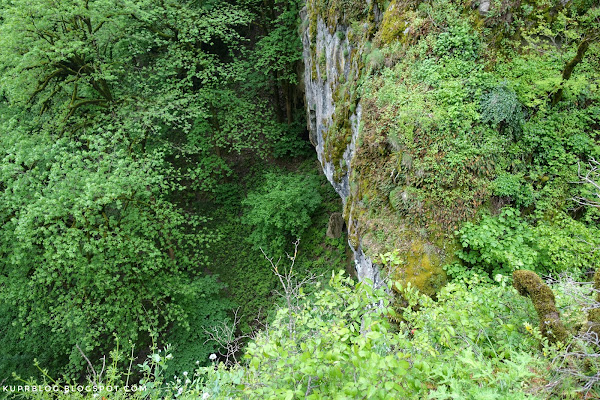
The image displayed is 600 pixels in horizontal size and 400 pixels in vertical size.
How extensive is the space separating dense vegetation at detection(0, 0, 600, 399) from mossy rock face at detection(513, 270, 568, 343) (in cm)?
2

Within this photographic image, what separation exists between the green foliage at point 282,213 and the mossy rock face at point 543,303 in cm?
781

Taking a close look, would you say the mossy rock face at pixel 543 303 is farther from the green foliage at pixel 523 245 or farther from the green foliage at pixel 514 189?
the green foliage at pixel 514 189

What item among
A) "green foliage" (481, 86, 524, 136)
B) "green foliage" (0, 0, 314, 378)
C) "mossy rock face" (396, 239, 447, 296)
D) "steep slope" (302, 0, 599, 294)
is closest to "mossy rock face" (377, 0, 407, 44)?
"steep slope" (302, 0, 599, 294)

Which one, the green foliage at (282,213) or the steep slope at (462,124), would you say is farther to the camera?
the green foliage at (282,213)

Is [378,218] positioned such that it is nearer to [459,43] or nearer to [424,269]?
[424,269]

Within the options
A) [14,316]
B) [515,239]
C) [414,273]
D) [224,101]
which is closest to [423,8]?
[515,239]

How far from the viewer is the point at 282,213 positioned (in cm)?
1117

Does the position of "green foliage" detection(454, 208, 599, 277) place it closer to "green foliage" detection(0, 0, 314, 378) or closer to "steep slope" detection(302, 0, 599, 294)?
"steep slope" detection(302, 0, 599, 294)

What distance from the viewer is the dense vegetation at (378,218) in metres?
2.79

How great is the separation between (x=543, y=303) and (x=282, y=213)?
842cm

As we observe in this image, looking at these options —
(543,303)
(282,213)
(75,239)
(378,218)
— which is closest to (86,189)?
(75,239)

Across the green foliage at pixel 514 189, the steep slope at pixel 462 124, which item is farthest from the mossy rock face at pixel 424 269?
the green foliage at pixel 514 189

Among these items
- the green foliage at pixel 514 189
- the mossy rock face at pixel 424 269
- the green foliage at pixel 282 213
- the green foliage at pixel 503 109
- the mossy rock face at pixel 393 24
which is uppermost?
the mossy rock face at pixel 393 24

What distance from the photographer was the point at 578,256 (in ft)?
15.5
